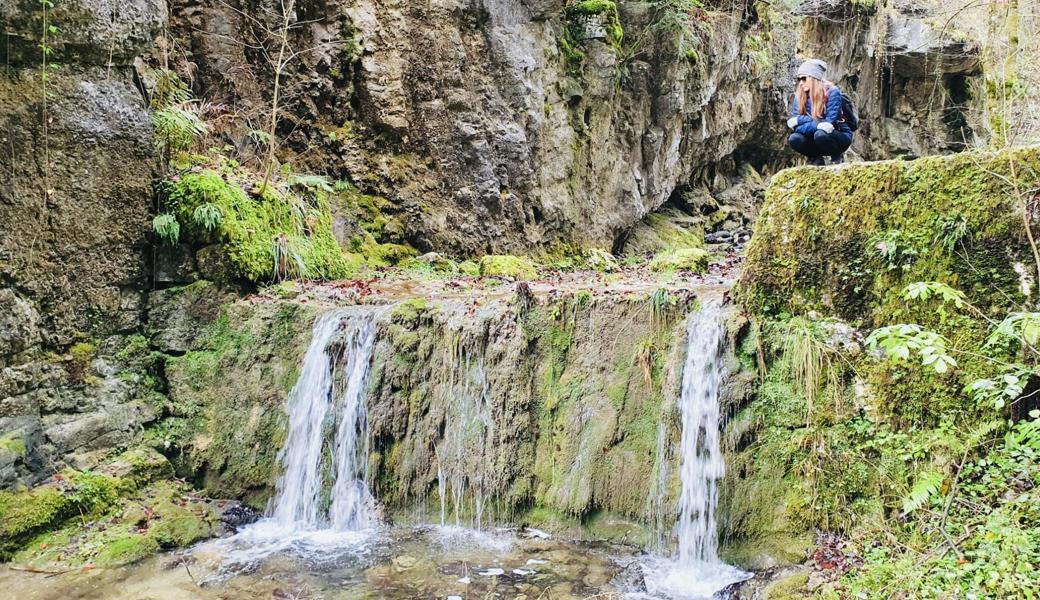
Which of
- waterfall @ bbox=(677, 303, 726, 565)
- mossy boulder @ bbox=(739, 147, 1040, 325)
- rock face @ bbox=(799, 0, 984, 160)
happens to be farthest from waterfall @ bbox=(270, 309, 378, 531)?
rock face @ bbox=(799, 0, 984, 160)

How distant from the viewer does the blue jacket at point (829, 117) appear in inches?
241

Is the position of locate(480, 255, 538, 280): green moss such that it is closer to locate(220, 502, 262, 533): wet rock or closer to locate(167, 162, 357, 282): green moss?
locate(167, 162, 357, 282): green moss

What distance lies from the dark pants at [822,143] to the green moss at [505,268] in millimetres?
4833

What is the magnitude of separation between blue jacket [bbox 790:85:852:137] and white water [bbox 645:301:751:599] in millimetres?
1968

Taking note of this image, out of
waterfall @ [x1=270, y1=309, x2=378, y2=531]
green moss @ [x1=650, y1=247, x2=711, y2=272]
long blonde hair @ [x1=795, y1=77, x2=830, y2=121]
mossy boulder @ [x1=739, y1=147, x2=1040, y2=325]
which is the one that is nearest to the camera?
mossy boulder @ [x1=739, y1=147, x2=1040, y2=325]

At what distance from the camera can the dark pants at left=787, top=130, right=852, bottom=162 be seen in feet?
20.2

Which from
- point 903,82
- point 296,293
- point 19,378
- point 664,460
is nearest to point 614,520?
point 664,460

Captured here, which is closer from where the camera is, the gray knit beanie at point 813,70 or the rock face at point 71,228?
the gray knit beanie at point 813,70

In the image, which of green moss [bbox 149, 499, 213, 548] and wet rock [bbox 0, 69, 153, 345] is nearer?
green moss [bbox 149, 499, 213, 548]

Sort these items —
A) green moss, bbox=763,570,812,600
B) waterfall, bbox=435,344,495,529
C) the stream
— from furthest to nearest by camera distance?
waterfall, bbox=435,344,495,529, the stream, green moss, bbox=763,570,812,600

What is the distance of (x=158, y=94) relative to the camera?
26.8 ft

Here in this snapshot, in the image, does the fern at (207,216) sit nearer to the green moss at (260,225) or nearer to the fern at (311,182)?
the green moss at (260,225)

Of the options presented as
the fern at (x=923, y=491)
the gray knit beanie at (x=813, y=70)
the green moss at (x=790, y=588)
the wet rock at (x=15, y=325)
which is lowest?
the green moss at (x=790, y=588)

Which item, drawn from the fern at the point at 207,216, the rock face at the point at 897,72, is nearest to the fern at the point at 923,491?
the fern at the point at 207,216
